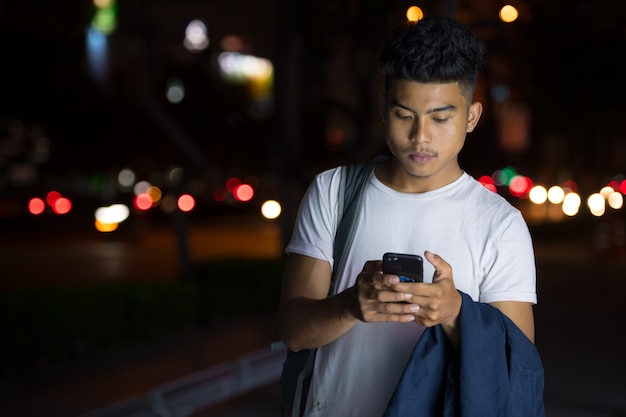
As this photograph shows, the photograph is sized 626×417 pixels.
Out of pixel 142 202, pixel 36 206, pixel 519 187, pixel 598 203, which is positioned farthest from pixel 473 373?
pixel 36 206

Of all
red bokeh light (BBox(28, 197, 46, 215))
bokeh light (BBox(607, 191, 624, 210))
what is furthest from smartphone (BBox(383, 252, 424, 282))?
red bokeh light (BBox(28, 197, 46, 215))

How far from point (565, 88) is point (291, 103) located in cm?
1685

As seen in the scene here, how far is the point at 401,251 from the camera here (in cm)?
253

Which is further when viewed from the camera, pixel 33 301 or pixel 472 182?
pixel 33 301

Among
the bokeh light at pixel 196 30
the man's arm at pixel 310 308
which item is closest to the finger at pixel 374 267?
the man's arm at pixel 310 308

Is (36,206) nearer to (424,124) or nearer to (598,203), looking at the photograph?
(598,203)

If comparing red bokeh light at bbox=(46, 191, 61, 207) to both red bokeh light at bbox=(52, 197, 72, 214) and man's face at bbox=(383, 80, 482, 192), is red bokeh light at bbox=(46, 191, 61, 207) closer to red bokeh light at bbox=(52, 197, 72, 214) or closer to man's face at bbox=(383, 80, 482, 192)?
red bokeh light at bbox=(52, 197, 72, 214)

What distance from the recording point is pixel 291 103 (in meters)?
16.8

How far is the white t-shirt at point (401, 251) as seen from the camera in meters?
2.50

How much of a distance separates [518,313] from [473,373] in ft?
0.87

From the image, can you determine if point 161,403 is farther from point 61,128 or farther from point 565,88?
point 61,128

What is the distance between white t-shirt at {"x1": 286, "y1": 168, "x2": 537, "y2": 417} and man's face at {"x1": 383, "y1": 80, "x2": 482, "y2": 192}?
0.10 meters

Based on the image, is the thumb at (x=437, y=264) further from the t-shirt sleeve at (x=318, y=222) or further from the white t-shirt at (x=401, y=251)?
the t-shirt sleeve at (x=318, y=222)

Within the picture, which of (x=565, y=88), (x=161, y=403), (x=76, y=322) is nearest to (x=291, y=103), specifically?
(x=76, y=322)
